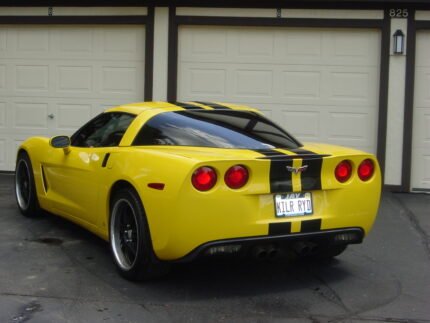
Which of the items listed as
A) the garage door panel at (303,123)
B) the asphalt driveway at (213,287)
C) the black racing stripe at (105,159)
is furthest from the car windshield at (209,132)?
the garage door panel at (303,123)

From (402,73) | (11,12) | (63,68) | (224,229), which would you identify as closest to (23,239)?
(224,229)

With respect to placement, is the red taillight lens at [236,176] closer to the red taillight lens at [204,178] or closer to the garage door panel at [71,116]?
the red taillight lens at [204,178]

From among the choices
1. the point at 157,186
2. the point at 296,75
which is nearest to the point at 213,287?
the point at 157,186

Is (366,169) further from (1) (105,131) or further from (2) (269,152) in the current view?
(1) (105,131)

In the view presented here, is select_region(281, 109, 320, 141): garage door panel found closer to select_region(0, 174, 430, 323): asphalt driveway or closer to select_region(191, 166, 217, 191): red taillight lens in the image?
select_region(0, 174, 430, 323): asphalt driveway

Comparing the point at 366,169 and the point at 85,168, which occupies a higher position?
the point at 366,169

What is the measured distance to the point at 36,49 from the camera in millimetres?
10203

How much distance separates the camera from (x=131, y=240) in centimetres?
479

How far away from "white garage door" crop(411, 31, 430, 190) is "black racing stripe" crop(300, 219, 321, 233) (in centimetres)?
537

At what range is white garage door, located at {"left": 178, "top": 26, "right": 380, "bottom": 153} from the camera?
9477 mm

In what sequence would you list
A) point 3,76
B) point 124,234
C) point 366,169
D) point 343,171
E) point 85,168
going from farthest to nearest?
point 3,76 → point 85,168 → point 124,234 → point 366,169 → point 343,171

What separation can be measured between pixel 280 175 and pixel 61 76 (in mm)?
6672

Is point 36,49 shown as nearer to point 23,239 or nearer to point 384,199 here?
point 23,239

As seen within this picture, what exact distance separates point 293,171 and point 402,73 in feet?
18.0
